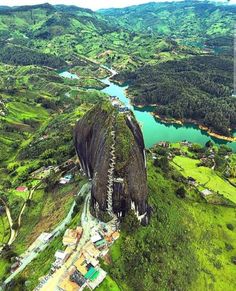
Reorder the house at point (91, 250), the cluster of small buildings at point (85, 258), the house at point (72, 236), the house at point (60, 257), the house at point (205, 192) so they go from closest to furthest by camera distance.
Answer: the cluster of small buildings at point (85, 258)
the house at point (60, 257)
the house at point (91, 250)
the house at point (72, 236)
the house at point (205, 192)

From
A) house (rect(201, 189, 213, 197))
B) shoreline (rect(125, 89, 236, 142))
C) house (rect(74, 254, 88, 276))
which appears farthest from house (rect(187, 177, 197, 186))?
shoreline (rect(125, 89, 236, 142))

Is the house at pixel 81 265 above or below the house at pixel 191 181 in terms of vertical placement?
above

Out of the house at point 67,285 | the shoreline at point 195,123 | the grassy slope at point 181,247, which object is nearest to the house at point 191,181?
the grassy slope at point 181,247

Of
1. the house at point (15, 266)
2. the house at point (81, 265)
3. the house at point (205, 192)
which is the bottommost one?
the house at point (205, 192)

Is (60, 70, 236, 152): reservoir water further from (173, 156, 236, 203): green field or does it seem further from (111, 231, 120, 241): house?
(111, 231, 120, 241): house

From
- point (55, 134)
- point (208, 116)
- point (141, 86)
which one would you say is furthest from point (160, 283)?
point (141, 86)

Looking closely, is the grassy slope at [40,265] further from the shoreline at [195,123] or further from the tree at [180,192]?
the shoreline at [195,123]
